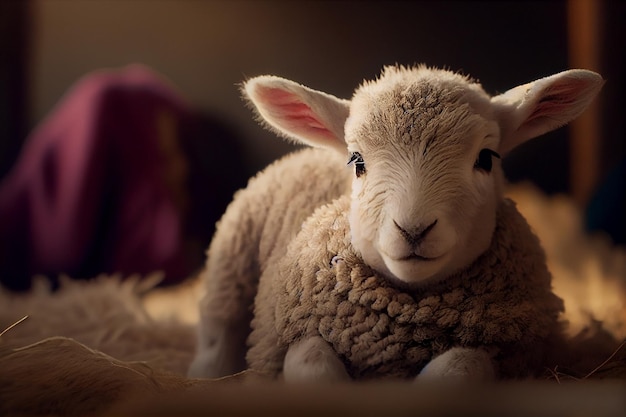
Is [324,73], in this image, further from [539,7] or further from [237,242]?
[539,7]

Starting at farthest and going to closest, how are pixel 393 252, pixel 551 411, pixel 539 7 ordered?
1. pixel 539 7
2. pixel 393 252
3. pixel 551 411

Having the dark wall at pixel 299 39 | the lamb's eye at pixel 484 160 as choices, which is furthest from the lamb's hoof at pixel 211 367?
the lamb's eye at pixel 484 160

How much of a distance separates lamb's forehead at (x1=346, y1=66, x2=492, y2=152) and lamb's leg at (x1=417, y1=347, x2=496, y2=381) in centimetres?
21

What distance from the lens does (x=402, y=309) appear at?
673 mm

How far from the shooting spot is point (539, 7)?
0.96 m

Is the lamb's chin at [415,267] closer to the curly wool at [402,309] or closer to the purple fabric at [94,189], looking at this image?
the curly wool at [402,309]

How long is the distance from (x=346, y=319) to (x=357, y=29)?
385 mm

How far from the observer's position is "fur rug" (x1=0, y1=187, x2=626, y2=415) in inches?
25.5

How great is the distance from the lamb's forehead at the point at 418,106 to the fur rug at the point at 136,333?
Result: 23 centimetres

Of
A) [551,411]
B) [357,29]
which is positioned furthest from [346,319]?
[357,29]

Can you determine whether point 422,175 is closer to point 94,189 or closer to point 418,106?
point 418,106

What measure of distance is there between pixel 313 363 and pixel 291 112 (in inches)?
10.6

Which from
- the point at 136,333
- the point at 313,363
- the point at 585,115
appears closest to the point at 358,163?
the point at 313,363

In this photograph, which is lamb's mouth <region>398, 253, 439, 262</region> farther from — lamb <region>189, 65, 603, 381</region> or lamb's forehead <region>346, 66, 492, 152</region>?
lamb's forehead <region>346, 66, 492, 152</region>
